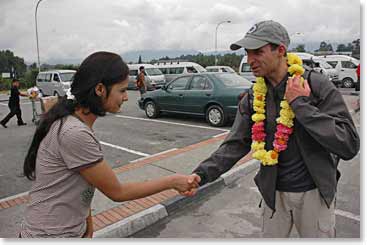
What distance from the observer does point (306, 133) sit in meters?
1.78

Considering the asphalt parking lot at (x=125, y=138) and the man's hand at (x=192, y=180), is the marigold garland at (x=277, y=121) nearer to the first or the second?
the man's hand at (x=192, y=180)

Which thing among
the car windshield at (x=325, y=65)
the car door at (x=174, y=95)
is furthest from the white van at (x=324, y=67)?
the car door at (x=174, y=95)

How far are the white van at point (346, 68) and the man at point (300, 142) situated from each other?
20.6m

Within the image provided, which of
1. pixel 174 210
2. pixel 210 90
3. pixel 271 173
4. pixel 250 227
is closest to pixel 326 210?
pixel 271 173

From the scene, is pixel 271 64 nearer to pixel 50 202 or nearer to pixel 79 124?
pixel 79 124

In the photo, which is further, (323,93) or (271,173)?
(271,173)

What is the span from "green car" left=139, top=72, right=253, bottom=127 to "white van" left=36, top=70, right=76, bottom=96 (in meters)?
9.82

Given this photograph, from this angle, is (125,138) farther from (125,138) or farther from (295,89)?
(295,89)

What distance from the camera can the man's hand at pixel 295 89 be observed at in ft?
5.43

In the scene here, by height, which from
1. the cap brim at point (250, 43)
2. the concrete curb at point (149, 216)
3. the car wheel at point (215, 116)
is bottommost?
the concrete curb at point (149, 216)

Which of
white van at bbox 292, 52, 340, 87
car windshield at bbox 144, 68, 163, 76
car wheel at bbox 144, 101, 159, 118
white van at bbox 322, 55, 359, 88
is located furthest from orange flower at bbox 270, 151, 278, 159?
car windshield at bbox 144, 68, 163, 76

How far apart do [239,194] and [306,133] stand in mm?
2813

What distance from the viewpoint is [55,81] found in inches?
739

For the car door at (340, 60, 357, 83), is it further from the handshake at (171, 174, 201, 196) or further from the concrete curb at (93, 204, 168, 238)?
the handshake at (171, 174, 201, 196)
